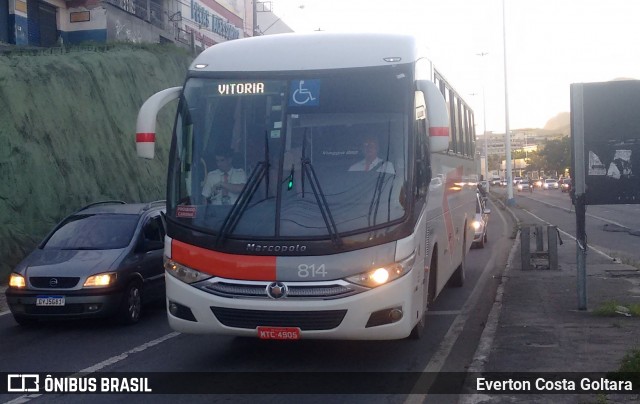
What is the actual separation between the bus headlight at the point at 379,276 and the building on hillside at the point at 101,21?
30775mm

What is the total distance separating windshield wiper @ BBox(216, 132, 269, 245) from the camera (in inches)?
299

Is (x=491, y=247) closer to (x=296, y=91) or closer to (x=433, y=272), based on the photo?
(x=433, y=272)

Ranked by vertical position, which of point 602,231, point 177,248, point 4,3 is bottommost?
point 602,231

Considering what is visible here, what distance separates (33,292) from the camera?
1042 cm

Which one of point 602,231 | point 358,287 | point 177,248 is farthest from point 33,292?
point 602,231

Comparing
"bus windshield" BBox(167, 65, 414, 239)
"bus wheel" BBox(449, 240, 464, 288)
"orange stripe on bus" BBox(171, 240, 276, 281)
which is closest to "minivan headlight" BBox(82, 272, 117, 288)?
"bus windshield" BBox(167, 65, 414, 239)

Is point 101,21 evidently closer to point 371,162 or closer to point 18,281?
point 18,281

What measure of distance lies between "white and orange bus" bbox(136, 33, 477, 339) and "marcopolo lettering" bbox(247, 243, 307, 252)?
0.01 meters

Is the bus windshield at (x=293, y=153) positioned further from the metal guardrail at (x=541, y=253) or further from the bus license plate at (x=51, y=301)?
the metal guardrail at (x=541, y=253)

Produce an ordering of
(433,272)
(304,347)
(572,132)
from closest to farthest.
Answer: (304,347), (433,272), (572,132)

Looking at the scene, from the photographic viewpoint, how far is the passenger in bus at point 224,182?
25.4ft

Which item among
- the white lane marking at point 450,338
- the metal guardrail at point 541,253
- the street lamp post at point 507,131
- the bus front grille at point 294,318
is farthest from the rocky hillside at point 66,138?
the street lamp post at point 507,131

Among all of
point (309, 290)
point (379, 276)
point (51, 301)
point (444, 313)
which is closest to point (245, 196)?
point (309, 290)

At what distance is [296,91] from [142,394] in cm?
329
